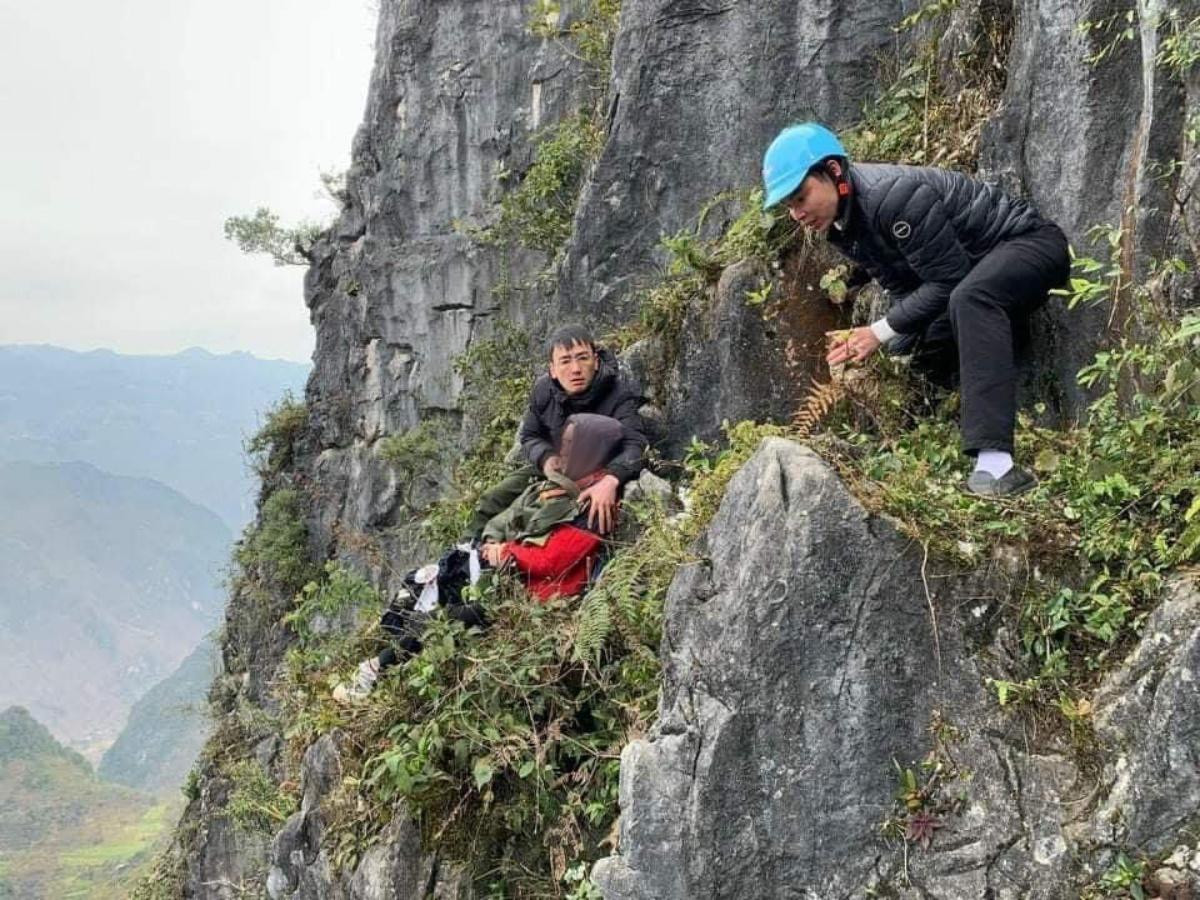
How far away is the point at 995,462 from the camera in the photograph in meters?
4.11

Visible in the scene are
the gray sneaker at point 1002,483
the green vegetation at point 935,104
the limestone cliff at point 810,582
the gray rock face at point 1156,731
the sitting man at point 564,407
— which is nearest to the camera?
the gray rock face at point 1156,731

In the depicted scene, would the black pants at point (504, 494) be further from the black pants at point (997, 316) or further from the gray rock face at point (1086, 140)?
the gray rock face at point (1086, 140)

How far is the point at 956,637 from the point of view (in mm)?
3584

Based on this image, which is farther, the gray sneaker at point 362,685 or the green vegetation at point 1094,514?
the gray sneaker at point 362,685

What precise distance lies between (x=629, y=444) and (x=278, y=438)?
19.6 meters

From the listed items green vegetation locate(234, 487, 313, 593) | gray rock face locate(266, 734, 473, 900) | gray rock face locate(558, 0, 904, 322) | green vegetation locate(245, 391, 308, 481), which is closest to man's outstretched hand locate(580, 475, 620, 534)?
gray rock face locate(266, 734, 473, 900)

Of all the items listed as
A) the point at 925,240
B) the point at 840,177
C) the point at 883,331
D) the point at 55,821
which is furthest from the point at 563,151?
the point at 55,821

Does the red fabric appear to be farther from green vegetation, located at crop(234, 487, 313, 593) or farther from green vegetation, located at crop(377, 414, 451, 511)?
green vegetation, located at crop(234, 487, 313, 593)

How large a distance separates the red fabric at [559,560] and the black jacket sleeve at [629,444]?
1.88 feet

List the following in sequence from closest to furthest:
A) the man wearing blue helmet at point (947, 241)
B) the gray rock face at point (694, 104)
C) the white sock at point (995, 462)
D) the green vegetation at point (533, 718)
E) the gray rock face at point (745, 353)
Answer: the white sock at point (995, 462), the man wearing blue helmet at point (947, 241), the green vegetation at point (533, 718), the gray rock face at point (745, 353), the gray rock face at point (694, 104)

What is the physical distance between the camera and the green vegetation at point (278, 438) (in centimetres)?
2353

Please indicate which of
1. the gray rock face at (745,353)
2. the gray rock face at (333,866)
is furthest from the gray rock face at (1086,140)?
the gray rock face at (333,866)

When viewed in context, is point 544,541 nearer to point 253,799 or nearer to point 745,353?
point 745,353

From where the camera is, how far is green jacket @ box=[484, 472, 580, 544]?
5.90 metres
